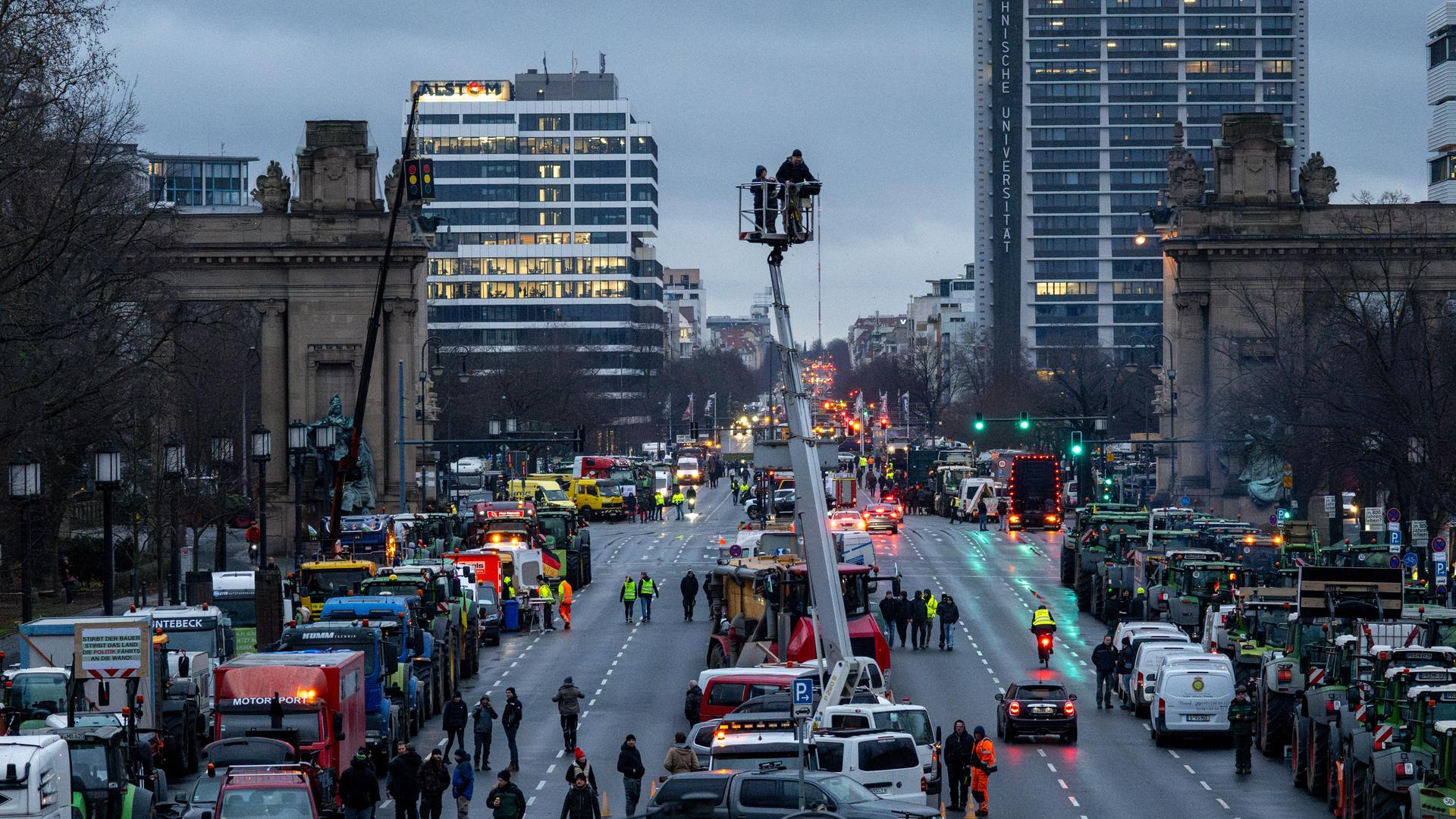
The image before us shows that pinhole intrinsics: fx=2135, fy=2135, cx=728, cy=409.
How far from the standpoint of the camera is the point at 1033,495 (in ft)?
300

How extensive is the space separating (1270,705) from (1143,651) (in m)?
4.31

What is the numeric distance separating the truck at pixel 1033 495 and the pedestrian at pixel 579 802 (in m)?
67.2

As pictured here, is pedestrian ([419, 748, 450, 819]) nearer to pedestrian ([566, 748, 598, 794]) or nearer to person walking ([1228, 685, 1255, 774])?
pedestrian ([566, 748, 598, 794])

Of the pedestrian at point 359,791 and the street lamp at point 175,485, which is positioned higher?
the street lamp at point 175,485

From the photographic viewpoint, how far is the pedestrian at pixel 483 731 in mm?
32156

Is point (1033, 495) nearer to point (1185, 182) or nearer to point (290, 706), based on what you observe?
point (1185, 182)

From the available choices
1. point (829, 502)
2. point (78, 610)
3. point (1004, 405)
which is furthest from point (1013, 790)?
point (1004, 405)

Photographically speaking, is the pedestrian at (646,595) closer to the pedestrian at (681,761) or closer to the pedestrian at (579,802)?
the pedestrian at (681,761)

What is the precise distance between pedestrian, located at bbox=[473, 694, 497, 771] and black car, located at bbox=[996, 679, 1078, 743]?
8242 mm

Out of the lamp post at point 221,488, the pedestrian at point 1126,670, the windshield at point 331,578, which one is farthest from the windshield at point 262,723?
the lamp post at point 221,488

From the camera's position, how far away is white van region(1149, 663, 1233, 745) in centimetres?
3412

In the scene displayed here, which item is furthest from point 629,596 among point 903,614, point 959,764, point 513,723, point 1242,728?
point 959,764

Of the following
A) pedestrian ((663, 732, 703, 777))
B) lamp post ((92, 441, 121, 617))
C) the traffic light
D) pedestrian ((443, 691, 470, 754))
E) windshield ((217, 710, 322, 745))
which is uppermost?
the traffic light

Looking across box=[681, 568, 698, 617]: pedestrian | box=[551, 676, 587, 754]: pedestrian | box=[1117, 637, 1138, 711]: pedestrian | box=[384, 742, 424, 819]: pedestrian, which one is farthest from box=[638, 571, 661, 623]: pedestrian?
box=[384, 742, 424, 819]: pedestrian
